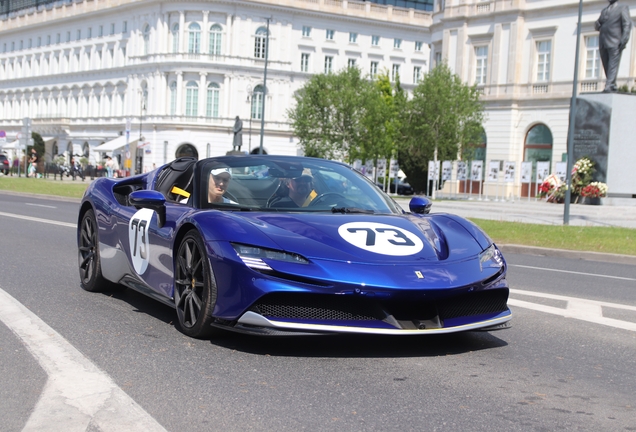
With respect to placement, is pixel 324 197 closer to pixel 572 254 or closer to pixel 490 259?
pixel 490 259

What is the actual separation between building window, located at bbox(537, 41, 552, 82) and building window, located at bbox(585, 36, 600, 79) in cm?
283

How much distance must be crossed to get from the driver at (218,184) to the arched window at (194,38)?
3215 inches

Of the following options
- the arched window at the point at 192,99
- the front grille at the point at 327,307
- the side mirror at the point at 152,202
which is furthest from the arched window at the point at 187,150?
the front grille at the point at 327,307

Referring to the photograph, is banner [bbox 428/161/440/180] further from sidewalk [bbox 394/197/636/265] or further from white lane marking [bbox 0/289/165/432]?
white lane marking [bbox 0/289/165/432]

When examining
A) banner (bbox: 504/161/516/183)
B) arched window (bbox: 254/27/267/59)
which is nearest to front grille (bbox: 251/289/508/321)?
banner (bbox: 504/161/516/183)

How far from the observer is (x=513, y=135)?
188 feet

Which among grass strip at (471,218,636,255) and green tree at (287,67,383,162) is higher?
green tree at (287,67,383,162)

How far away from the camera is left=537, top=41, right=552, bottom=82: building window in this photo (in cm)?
5550

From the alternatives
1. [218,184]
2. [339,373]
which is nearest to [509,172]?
[218,184]

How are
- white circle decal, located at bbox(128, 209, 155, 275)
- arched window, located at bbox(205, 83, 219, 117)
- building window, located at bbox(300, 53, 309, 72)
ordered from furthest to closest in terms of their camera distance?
building window, located at bbox(300, 53, 309, 72) < arched window, located at bbox(205, 83, 219, 117) < white circle decal, located at bbox(128, 209, 155, 275)

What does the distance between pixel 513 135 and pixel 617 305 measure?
49.7 metres

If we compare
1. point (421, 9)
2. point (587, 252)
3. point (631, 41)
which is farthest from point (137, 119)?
point (587, 252)

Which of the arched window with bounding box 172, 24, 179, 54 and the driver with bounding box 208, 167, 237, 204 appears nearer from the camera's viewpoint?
the driver with bounding box 208, 167, 237, 204

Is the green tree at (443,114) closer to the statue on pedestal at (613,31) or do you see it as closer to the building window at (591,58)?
the building window at (591,58)
